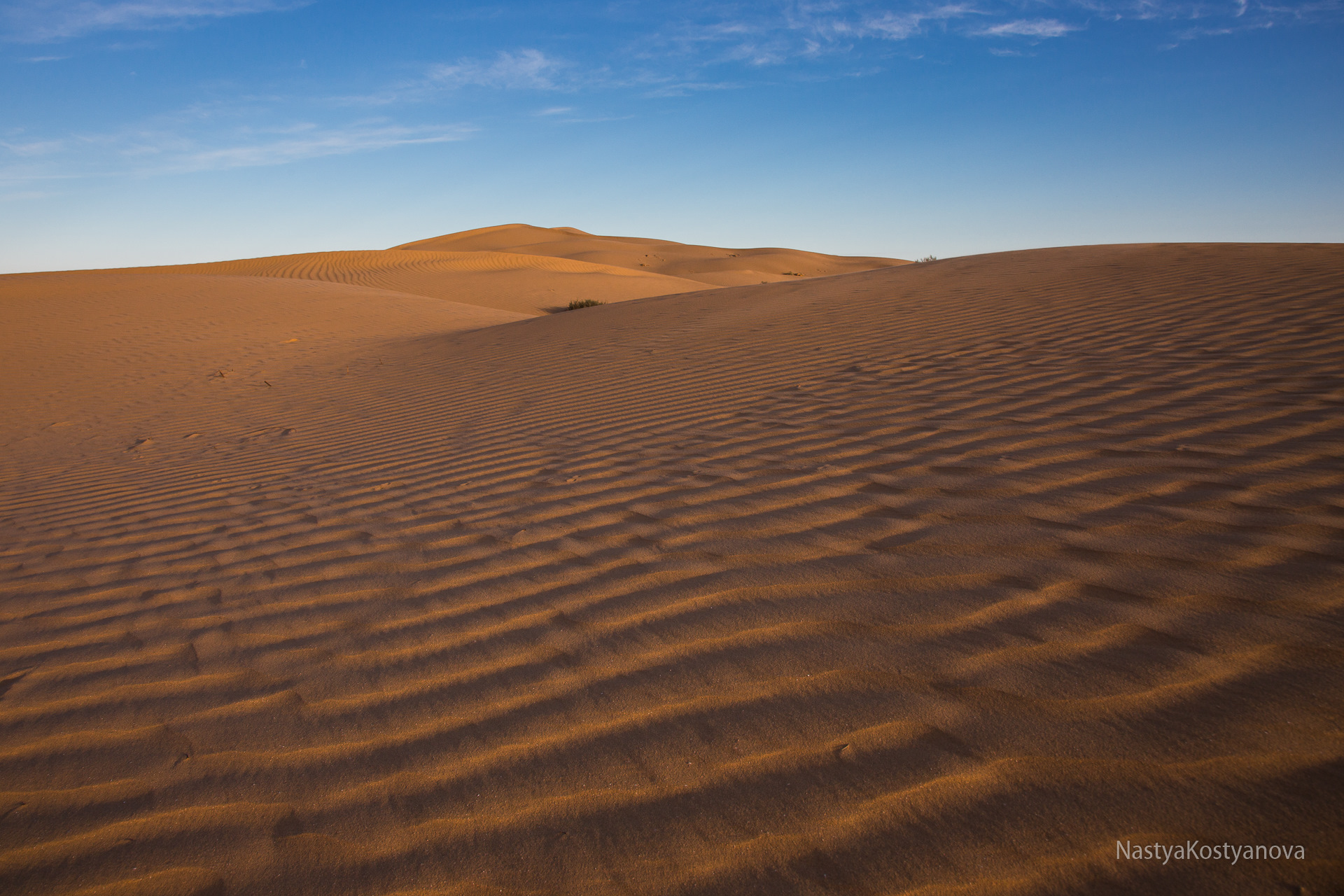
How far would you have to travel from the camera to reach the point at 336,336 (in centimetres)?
1289

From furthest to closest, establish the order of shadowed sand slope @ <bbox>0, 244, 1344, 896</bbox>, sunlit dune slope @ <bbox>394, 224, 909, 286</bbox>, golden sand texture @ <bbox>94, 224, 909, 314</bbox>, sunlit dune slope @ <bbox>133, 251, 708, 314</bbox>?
1. sunlit dune slope @ <bbox>394, 224, 909, 286</bbox>
2. golden sand texture @ <bbox>94, 224, 909, 314</bbox>
3. sunlit dune slope @ <bbox>133, 251, 708, 314</bbox>
4. shadowed sand slope @ <bbox>0, 244, 1344, 896</bbox>

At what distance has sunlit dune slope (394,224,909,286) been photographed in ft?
126

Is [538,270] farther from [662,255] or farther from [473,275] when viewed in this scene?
[662,255]

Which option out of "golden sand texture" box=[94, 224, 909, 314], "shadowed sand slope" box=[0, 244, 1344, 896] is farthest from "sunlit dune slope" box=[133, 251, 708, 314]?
"shadowed sand slope" box=[0, 244, 1344, 896]

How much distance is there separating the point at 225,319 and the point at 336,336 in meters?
3.12

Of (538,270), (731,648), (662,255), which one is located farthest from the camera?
(662,255)

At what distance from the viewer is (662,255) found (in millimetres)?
47750

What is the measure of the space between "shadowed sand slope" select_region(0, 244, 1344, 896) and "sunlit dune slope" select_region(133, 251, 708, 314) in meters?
18.2

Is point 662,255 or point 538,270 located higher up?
point 662,255

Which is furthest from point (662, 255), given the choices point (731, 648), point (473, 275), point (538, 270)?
point (731, 648)

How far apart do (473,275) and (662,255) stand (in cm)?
2208

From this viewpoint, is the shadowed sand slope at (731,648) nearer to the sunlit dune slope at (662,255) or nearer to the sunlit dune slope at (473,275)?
the sunlit dune slope at (473,275)

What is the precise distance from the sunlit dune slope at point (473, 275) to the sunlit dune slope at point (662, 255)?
6316 millimetres

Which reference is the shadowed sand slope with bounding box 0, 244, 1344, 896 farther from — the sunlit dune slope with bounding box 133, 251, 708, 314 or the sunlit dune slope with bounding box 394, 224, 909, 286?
the sunlit dune slope with bounding box 394, 224, 909, 286
